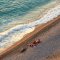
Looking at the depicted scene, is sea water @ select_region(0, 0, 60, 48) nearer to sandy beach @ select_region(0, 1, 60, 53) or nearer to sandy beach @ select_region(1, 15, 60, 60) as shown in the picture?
sandy beach @ select_region(0, 1, 60, 53)

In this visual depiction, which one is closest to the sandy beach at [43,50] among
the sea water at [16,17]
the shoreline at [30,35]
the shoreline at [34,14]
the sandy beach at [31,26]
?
the shoreline at [30,35]

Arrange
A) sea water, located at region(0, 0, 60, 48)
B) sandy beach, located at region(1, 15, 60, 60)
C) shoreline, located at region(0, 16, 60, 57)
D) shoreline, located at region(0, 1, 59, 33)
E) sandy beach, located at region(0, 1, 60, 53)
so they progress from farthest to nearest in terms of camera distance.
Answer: shoreline, located at region(0, 1, 59, 33) < sea water, located at region(0, 0, 60, 48) < sandy beach, located at region(0, 1, 60, 53) < shoreline, located at region(0, 16, 60, 57) < sandy beach, located at region(1, 15, 60, 60)

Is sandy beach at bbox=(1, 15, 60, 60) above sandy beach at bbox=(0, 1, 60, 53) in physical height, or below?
below

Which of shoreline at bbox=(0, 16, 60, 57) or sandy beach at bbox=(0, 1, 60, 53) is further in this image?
sandy beach at bbox=(0, 1, 60, 53)

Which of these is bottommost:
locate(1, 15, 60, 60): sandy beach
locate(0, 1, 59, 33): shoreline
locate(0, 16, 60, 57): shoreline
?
locate(1, 15, 60, 60): sandy beach

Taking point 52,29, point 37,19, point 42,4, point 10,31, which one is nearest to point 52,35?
point 52,29

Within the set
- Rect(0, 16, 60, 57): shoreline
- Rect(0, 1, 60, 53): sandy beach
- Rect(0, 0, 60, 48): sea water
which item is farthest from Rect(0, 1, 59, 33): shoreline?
Rect(0, 16, 60, 57): shoreline

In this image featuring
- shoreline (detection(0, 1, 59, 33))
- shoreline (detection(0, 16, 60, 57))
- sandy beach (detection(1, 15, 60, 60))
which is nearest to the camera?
sandy beach (detection(1, 15, 60, 60))

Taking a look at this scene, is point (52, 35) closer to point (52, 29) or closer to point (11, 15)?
point (52, 29)

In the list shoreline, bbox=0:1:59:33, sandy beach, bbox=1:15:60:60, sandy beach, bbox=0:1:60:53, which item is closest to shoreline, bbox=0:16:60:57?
sandy beach, bbox=1:15:60:60

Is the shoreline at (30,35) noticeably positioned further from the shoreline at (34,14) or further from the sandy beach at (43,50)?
the shoreline at (34,14)
